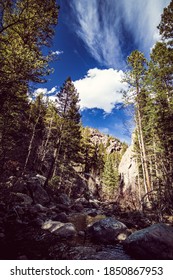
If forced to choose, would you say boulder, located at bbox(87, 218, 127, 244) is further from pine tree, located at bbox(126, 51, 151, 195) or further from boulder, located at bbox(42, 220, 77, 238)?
pine tree, located at bbox(126, 51, 151, 195)

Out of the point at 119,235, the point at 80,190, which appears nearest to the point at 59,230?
the point at 119,235

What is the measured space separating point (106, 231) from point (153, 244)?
2638 millimetres

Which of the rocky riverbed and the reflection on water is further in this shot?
the reflection on water

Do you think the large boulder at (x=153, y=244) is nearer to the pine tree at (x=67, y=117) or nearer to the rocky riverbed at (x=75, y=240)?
the rocky riverbed at (x=75, y=240)

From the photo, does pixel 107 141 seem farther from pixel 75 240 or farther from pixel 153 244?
pixel 153 244

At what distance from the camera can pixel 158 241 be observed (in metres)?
5.37

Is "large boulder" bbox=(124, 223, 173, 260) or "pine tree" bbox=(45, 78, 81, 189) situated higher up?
"pine tree" bbox=(45, 78, 81, 189)

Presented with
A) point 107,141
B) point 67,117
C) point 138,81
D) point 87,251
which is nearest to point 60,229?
point 87,251

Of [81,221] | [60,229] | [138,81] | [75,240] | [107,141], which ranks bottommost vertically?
[75,240]

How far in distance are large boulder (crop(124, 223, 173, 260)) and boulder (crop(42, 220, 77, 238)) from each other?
2.56 metres

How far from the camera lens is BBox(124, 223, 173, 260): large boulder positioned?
521 cm

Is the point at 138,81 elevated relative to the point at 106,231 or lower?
elevated

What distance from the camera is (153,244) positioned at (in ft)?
17.5

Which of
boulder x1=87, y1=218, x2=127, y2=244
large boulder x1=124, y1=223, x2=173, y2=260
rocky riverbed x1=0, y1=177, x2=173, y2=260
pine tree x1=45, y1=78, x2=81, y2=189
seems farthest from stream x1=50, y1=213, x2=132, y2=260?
pine tree x1=45, y1=78, x2=81, y2=189
